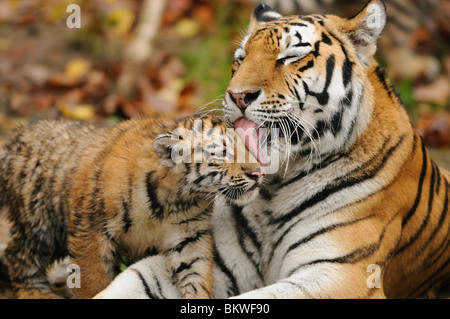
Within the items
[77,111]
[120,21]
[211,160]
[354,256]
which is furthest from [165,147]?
[120,21]

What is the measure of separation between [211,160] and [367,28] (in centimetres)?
109

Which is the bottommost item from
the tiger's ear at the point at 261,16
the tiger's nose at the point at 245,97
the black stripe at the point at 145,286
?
the black stripe at the point at 145,286

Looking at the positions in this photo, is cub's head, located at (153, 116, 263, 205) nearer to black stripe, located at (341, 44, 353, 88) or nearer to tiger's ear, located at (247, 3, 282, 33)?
black stripe, located at (341, 44, 353, 88)

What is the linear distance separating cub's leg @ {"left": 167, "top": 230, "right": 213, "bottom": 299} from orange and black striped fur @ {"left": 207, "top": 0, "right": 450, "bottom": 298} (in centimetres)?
21

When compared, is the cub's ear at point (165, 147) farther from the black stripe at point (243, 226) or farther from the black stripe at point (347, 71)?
the black stripe at point (347, 71)

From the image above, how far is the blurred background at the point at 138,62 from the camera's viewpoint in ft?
25.1

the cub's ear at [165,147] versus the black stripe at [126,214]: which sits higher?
the cub's ear at [165,147]

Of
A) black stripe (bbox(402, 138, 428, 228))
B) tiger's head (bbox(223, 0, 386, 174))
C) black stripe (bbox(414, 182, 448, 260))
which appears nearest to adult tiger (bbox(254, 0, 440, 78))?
black stripe (bbox(414, 182, 448, 260))

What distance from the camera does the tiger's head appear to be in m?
3.44

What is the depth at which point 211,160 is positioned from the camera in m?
3.68

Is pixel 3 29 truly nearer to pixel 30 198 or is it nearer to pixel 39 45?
pixel 39 45

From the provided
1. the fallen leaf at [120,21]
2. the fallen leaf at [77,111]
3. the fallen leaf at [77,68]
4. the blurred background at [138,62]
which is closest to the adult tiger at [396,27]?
the blurred background at [138,62]

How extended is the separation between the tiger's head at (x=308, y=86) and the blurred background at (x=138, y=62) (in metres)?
3.43

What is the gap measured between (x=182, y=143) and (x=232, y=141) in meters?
0.28
